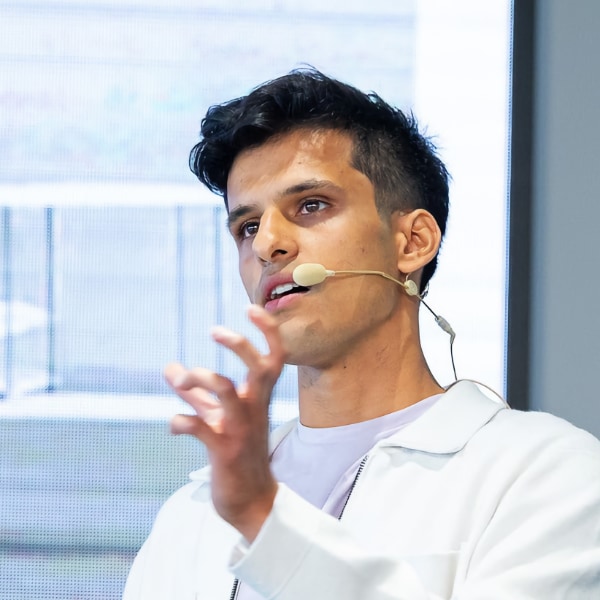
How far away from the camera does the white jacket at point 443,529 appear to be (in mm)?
915

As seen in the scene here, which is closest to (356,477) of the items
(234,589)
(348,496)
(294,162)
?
(348,496)

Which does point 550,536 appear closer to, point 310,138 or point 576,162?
point 310,138

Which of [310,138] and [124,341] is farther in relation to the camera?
[124,341]

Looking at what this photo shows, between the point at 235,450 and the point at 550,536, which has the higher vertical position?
the point at 235,450

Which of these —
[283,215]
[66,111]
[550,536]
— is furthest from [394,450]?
[66,111]

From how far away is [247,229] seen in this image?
1.51 metres

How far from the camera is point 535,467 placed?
1.17m

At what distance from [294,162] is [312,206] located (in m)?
0.09

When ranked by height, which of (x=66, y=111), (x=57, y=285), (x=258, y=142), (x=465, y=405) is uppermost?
(x=66, y=111)

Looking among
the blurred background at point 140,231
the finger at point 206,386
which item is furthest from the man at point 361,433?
the blurred background at point 140,231

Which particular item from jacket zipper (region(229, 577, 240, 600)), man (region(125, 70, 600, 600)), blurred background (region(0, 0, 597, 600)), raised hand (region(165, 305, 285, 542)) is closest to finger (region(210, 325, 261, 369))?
raised hand (region(165, 305, 285, 542))

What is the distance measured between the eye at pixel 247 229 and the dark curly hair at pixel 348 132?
13 centimetres

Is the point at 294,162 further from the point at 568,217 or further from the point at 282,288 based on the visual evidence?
the point at 568,217

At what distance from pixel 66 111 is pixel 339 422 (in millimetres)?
1124
